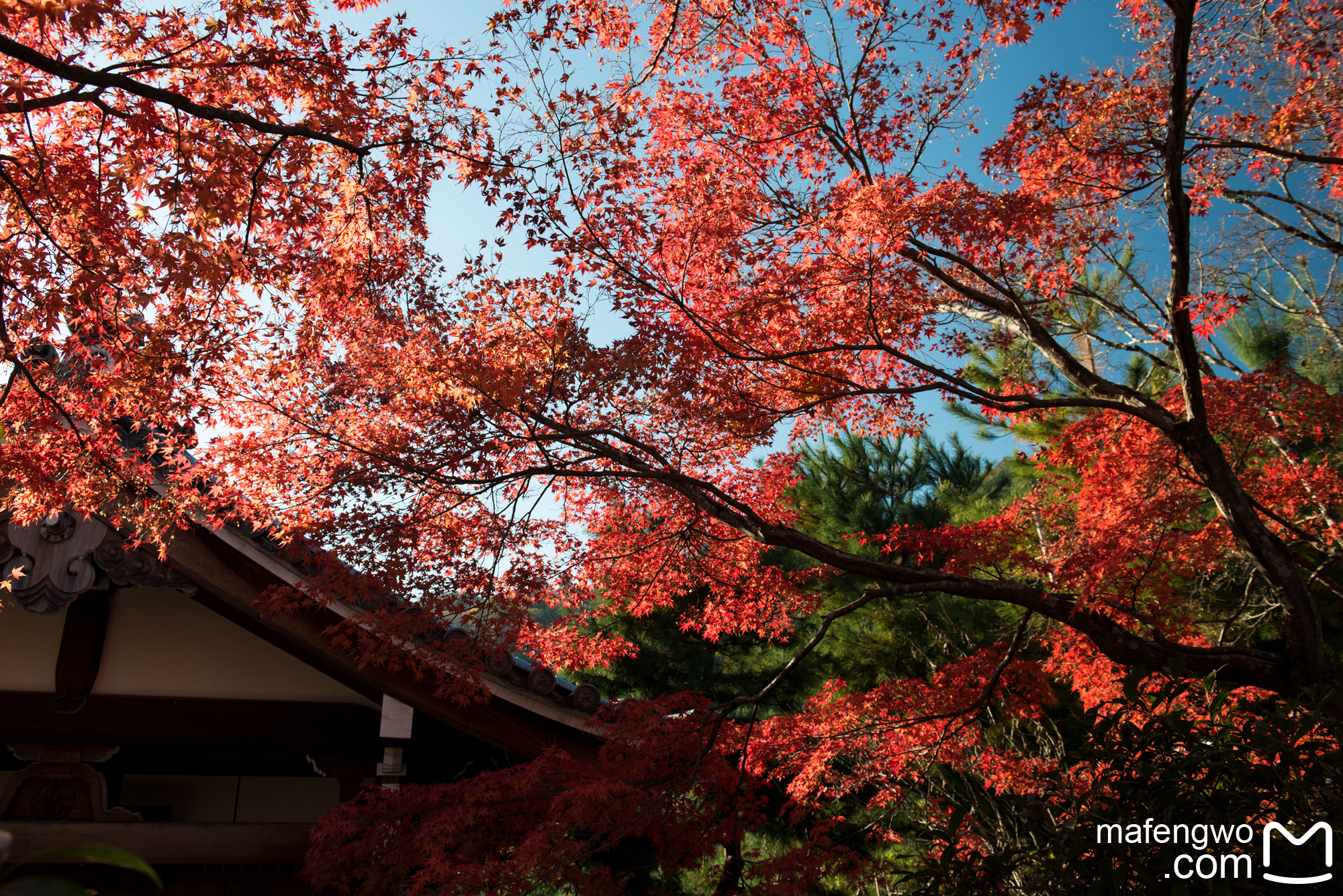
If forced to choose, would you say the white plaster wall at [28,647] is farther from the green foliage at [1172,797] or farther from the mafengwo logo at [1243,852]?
the mafengwo logo at [1243,852]

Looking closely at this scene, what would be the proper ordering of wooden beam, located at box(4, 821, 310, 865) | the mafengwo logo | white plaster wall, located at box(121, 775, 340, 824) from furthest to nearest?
white plaster wall, located at box(121, 775, 340, 824) → wooden beam, located at box(4, 821, 310, 865) → the mafengwo logo

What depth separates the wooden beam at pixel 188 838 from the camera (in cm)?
553

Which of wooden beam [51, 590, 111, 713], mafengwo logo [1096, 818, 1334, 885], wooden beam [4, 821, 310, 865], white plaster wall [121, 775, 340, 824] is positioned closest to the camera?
mafengwo logo [1096, 818, 1334, 885]

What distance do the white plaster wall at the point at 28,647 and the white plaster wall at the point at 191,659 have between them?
6cm

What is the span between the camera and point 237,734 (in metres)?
6.04

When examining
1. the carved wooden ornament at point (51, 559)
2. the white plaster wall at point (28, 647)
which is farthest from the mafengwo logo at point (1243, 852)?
the white plaster wall at point (28, 647)

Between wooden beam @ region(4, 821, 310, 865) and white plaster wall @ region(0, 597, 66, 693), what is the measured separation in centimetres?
101

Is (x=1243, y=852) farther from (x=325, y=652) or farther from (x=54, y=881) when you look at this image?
(x=325, y=652)

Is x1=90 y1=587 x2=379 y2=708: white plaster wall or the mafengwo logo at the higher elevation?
x1=90 y1=587 x2=379 y2=708: white plaster wall

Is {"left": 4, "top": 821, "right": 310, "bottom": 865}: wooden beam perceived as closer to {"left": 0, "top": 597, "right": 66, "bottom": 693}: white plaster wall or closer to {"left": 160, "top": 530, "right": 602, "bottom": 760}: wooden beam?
{"left": 0, "top": 597, "right": 66, "bottom": 693}: white plaster wall

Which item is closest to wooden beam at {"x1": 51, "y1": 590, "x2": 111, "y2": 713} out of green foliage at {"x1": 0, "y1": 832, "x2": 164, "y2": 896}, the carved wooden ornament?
the carved wooden ornament

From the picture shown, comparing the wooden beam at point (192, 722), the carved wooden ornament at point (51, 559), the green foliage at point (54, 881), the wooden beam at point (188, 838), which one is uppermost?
the carved wooden ornament at point (51, 559)

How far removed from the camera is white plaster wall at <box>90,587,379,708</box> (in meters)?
6.02

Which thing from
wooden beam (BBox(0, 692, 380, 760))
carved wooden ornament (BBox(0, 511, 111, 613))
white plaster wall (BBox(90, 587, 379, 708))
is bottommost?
wooden beam (BBox(0, 692, 380, 760))
